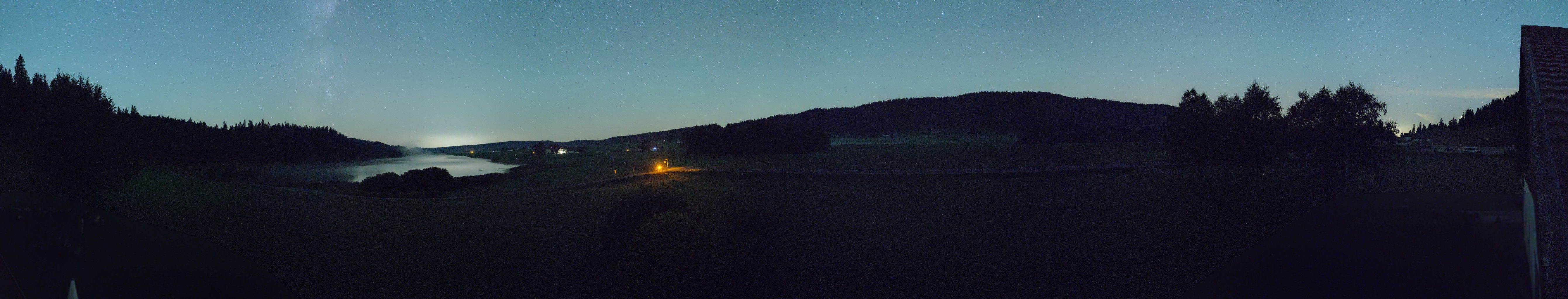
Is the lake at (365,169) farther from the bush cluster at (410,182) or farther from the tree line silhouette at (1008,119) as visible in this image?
the tree line silhouette at (1008,119)

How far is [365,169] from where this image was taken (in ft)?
168

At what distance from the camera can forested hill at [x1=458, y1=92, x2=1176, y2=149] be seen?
52312 millimetres

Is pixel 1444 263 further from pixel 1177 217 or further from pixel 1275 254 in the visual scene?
pixel 1177 217

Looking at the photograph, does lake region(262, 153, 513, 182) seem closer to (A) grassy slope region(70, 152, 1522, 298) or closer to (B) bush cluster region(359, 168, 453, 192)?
(B) bush cluster region(359, 168, 453, 192)

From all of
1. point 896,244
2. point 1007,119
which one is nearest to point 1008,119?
point 1007,119

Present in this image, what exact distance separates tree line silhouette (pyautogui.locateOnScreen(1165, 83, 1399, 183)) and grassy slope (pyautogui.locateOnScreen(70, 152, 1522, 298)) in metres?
1.56

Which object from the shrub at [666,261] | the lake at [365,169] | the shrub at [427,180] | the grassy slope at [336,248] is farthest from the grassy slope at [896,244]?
the lake at [365,169]

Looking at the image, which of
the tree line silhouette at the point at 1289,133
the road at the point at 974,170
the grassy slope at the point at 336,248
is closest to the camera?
the grassy slope at the point at 336,248

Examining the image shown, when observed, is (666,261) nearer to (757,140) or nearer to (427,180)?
(427,180)

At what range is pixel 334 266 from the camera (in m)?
13.7

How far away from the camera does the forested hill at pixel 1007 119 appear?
5231 cm

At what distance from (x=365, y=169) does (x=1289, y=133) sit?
68683 millimetres

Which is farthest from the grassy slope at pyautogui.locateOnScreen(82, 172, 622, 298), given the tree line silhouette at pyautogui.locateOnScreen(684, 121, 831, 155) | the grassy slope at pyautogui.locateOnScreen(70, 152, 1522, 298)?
the tree line silhouette at pyautogui.locateOnScreen(684, 121, 831, 155)

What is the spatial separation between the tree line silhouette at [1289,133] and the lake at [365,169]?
45.9m
